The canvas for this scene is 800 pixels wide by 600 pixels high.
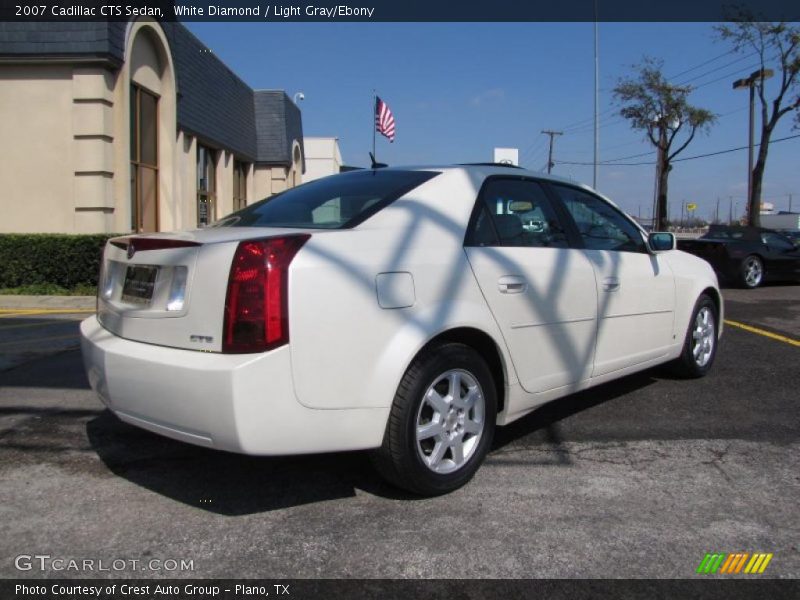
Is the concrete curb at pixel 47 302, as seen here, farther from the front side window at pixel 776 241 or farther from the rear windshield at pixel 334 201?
the front side window at pixel 776 241

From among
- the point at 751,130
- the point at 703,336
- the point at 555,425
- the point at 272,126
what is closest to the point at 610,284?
the point at 555,425

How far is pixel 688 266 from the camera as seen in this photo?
211 inches

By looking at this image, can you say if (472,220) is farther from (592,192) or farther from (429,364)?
(592,192)

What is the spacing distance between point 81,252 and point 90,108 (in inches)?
101

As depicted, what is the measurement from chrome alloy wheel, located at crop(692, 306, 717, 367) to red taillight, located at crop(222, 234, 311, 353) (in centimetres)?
387

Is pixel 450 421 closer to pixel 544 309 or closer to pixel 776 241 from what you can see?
pixel 544 309

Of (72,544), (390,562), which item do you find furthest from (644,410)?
(72,544)

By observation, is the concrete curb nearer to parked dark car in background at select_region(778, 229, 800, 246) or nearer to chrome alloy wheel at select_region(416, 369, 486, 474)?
chrome alloy wheel at select_region(416, 369, 486, 474)

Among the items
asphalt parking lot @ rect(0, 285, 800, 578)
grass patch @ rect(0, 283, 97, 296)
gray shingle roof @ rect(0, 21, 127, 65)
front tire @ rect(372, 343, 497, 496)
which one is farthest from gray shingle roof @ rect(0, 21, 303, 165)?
front tire @ rect(372, 343, 497, 496)

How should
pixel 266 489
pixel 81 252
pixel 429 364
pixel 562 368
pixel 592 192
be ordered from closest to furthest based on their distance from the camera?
pixel 429 364 < pixel 266 489 < pixel 562 368 < pixel 592 192 < pixel 81 252

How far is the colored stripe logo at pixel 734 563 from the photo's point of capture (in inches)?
105

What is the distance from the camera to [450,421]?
10.8 ft

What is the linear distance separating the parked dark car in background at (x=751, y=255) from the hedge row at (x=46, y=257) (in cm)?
1182

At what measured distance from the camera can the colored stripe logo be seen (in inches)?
105
